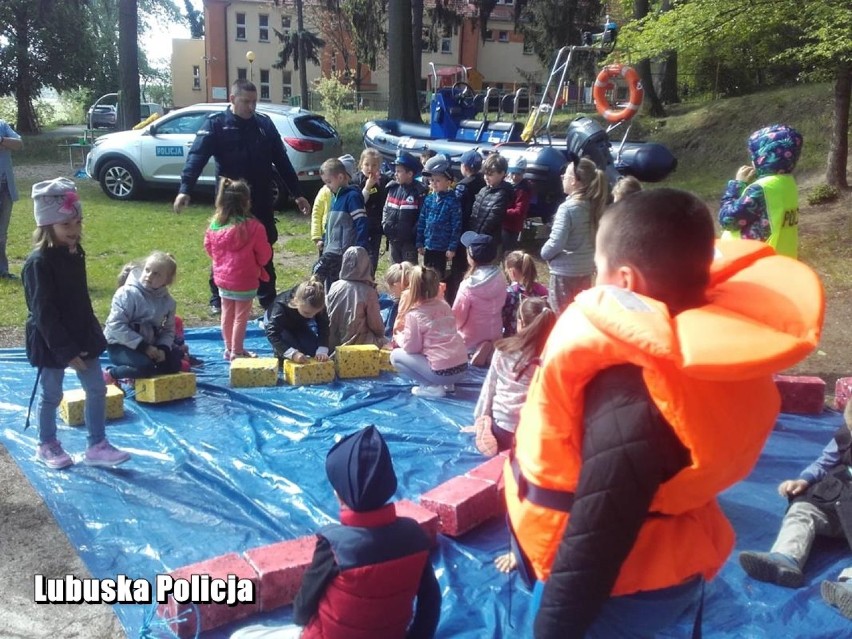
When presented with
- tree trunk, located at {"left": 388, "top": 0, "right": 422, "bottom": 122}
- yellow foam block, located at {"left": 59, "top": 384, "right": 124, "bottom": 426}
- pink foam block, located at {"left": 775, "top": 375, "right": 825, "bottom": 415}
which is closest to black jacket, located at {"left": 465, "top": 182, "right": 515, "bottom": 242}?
pink foam block, located at {"left": 775, "top": 375, "right": 825, "bottom": 415}

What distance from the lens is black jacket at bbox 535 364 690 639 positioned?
5.01ft

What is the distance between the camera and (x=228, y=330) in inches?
257

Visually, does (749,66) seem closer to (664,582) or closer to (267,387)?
(267,387)

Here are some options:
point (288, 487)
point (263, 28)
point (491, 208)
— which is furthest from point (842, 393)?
point (263, 28)

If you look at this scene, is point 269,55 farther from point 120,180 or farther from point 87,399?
point 87,399

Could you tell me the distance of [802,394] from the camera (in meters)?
5.45

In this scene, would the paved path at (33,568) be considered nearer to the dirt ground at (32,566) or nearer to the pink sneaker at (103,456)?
the dirt ground at (32,566)

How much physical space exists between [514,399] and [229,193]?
3.02 meters

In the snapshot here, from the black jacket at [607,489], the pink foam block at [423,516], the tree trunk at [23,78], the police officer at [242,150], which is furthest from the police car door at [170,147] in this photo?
the tree trunk at [23,78]

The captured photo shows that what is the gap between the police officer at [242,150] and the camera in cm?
714

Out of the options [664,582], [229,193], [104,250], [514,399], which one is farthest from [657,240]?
[104,250]

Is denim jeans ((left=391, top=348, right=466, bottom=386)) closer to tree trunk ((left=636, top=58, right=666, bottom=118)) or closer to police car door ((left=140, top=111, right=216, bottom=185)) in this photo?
police car door ((left=140, top=111, right=216, bottom=185))

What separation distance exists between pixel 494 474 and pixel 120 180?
12593mm

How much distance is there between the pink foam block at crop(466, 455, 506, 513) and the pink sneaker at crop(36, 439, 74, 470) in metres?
2.23
